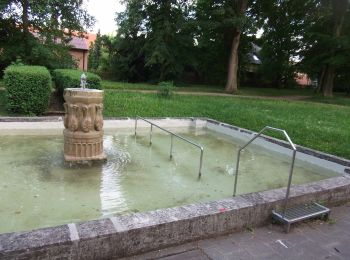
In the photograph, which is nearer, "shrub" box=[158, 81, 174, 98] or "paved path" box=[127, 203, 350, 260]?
"paved path" box=[127, 203, 350, 260]

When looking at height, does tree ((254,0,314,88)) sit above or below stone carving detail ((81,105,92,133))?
above

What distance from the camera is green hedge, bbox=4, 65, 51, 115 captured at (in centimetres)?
971

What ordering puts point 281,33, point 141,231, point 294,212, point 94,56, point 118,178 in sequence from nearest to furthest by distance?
point 141,231 < point 294,212 < point 118,178 < point 281,33 < point 94,56

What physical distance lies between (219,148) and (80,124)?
3934 mm

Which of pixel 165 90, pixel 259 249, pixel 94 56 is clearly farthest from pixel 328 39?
pixel 94 56

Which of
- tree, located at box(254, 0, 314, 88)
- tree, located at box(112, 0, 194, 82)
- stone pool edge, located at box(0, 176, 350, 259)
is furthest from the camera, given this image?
tree, located at box(254, 0, 314, 88)

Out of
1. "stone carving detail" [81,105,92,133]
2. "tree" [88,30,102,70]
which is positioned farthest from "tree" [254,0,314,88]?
"stone carving detail" [81,105,92,133]

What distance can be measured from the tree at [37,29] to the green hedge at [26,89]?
7.33 meters

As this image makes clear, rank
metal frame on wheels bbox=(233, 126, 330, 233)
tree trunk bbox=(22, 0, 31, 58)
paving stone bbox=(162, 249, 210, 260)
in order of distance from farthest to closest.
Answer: tree trunk bbox=(22, 0, 31, 58)
metal frame on wheels bbox=(233, 126, 330, 233)
paving stone bbox=(162, 249, 210, 260)

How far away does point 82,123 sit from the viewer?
6.37 m

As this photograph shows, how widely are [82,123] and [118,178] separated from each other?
1350 millimetres

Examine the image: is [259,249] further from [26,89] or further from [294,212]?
[26,89]

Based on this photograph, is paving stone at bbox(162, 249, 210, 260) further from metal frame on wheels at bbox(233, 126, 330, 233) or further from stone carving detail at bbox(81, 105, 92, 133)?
stone carving detail at bbox(81, 105, 92, 133)

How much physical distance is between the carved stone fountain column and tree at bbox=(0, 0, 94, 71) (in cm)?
1166
